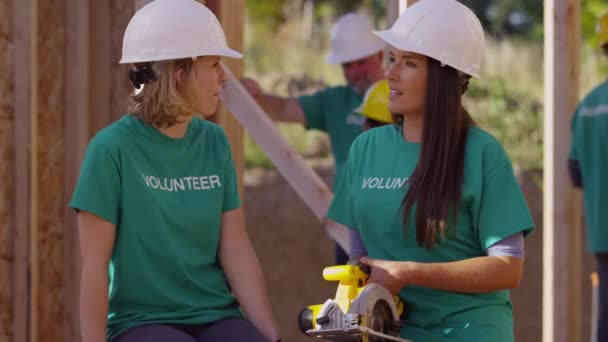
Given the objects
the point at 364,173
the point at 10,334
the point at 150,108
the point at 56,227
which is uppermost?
the point at 150,108

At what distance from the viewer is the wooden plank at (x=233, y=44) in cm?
454

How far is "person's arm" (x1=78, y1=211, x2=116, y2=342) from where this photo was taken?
9.99 ft

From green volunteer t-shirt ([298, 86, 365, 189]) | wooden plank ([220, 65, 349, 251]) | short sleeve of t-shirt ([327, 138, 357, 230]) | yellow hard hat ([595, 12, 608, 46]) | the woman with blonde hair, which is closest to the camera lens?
the woman with blonde hair

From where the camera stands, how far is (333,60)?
232 inches

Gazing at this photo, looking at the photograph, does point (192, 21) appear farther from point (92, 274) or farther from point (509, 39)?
point (509, 39)

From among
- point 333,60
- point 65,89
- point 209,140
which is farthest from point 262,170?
point 209,140

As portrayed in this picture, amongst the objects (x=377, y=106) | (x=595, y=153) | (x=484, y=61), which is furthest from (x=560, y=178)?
(x=484, y=61)

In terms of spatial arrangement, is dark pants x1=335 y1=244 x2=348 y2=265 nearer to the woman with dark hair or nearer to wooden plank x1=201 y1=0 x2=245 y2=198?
wooden plank x1=201 y1=0 x2=245 y2=198

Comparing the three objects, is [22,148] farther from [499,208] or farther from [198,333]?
[499,208]

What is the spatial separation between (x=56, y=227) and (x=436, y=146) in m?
2.27

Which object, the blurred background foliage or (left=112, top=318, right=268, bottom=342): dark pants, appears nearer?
(left=112, top=318, right=268, bottom=342): dark pants

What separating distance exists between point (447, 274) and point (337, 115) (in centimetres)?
285

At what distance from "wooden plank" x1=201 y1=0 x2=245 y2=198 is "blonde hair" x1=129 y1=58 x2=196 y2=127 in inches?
50.5

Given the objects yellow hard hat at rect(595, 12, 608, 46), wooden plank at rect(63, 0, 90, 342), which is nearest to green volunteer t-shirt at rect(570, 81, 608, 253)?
yellow hard hat at rect(595, 12, 608, 46)
